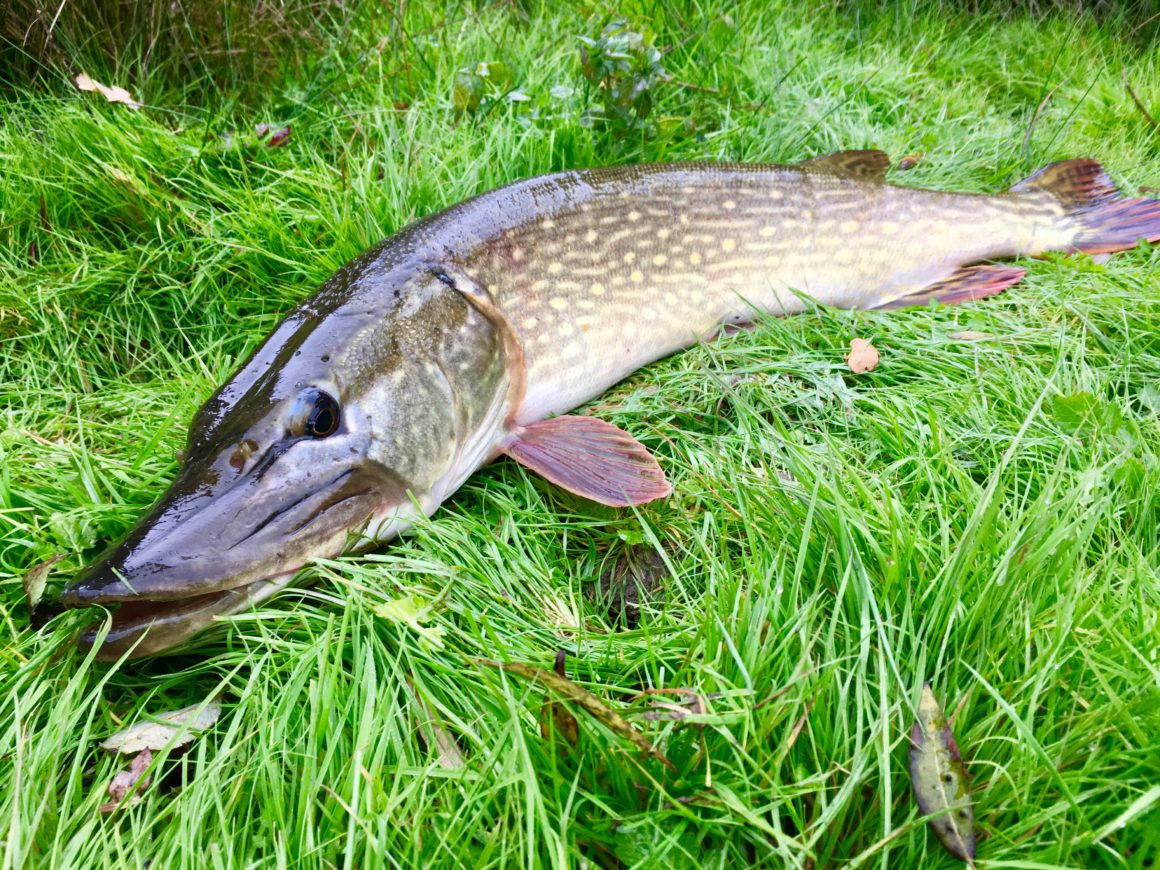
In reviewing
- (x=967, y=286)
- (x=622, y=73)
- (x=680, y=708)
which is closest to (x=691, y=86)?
(x=622, y=73)

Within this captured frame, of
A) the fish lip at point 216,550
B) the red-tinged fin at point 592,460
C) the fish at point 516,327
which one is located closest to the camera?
the fish lip at point 216,550

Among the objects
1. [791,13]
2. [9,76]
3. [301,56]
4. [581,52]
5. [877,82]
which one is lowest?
[877,82]

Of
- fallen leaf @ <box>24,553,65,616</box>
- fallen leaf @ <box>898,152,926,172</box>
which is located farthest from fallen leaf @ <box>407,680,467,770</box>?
fallen leaf @ <box>898,152,926,172</box>

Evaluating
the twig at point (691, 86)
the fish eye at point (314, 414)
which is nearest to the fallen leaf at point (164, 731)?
the fish eye at point (314, 414)

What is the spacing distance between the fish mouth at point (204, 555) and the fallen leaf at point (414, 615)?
9.5 inches

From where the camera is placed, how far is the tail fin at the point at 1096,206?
9.69 ft

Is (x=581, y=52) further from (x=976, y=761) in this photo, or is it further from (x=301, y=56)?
(x=976, y=761)

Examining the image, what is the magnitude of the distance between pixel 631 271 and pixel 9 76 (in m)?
2.77

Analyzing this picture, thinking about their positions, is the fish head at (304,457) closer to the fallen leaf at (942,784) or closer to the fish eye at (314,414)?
the fish eye at (314,414)

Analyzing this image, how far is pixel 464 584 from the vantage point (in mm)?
1704

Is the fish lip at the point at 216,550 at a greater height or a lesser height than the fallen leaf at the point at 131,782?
greater

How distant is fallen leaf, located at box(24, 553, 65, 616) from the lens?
160cm

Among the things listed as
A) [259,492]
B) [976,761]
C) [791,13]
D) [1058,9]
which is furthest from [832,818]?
[1058,9]

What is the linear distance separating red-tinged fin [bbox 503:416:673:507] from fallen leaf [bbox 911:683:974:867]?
83 cm
